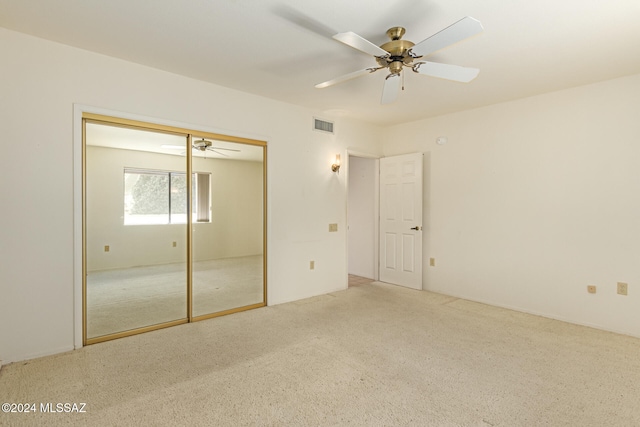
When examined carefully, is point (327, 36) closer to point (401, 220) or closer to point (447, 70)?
point (447, 70)

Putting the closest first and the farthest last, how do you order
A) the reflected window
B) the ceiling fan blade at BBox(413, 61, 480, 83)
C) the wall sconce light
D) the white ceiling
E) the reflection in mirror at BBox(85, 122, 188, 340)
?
the white ceiling, the ceiling fan blade at BBox(413, 61, 480, 83), the reflection in mirror at BBox(85, 122, 188, 340), the reflected window, the wall sconce light

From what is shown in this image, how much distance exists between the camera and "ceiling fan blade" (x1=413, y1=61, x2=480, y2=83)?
2.39 metres

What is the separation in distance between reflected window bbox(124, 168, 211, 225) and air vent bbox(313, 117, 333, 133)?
1726 millimetres

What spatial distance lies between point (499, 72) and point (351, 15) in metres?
1.80

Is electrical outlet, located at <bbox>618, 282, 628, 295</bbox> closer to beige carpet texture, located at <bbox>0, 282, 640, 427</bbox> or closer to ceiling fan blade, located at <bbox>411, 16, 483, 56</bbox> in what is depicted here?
beige carpet texture, located at <bbox>0, 282, 640, 427</bbox>

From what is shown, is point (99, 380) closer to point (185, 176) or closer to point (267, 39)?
point (185, 176)

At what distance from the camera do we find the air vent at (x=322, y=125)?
4492 mm

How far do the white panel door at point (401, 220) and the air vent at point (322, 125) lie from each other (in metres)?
1.17

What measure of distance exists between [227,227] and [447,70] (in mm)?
2785

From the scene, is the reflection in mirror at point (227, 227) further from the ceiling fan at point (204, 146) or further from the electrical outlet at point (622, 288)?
the electrical outlet at point (622, 288)

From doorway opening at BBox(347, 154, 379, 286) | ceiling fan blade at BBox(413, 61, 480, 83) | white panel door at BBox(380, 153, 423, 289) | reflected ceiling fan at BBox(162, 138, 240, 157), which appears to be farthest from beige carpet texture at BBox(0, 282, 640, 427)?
ceiling fan blade at BBox(413, 61, 480, 83)

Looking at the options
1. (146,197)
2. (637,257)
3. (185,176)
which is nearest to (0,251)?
(146,197)

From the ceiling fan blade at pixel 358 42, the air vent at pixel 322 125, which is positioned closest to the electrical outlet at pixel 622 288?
the ceiling fan blade at pixel 358 42

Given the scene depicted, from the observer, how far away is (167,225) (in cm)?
341
